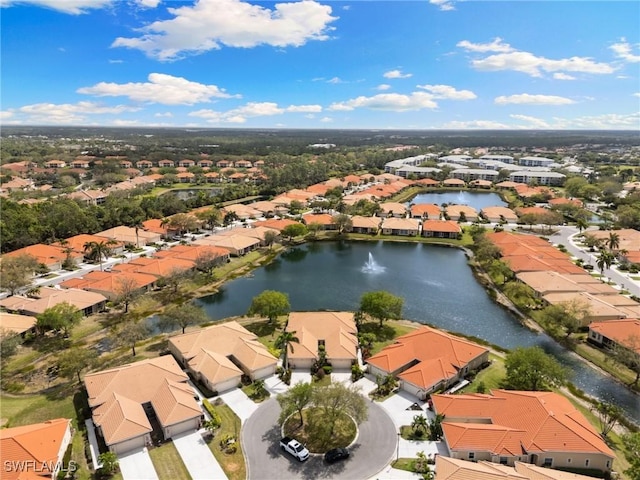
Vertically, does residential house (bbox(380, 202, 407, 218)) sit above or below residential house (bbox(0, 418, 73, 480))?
above

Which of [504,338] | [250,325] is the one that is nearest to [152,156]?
[250,325]

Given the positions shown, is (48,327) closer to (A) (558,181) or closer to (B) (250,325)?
(B) (250,325)

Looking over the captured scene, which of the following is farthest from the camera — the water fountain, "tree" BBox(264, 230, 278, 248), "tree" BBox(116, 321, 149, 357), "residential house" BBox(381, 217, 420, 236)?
"residential house" BBox(381, 217, 420, 236)

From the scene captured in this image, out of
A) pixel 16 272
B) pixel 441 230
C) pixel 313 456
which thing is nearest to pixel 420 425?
pixel 313 456

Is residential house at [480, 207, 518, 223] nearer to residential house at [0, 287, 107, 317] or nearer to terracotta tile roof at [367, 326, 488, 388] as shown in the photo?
terracotta tile roof at [367, 326, 488, 388]

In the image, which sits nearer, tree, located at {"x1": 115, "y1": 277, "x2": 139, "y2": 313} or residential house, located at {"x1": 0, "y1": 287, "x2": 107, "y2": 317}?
residential house, located at {"x1": 0, "y1": 287, "x2": 107, "y2": 317}

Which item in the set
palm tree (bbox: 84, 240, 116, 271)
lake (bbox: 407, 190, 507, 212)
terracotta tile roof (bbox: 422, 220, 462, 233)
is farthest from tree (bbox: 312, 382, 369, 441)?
lake (bbox: 407, 190, 507, 212)

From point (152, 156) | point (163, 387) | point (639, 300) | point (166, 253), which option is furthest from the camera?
point (152, 156)

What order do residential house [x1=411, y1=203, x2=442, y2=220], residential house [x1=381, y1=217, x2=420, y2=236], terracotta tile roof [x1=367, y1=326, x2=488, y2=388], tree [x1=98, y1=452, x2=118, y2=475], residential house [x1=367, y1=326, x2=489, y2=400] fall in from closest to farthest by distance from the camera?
tree [x1=98, y1=452, x2=118, y2=475], residential house [x1=367, y1=326, x2=489, y2=400], terracotta tile roof [x1=367, y1=326, x2=488, y2=388], residential house [x1=381, y1=217, x2=420, y2=236], residential house [x1=411, y1=203, x2=442, y2=220]
